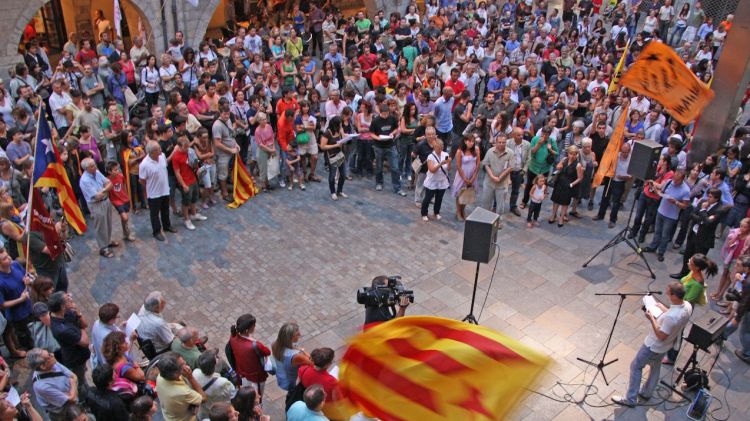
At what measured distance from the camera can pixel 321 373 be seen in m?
5.92

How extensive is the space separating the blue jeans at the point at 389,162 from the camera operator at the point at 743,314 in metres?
6.14

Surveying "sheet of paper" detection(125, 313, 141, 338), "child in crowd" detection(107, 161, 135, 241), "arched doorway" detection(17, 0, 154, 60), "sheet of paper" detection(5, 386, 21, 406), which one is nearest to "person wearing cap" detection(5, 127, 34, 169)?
"child in crowd" detection(107, 161, 135, 241)

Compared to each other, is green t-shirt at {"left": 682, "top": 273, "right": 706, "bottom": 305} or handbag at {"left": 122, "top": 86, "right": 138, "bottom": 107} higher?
handbag at {"left": 122, "top": 86, "right": 138, "bottom": 107}

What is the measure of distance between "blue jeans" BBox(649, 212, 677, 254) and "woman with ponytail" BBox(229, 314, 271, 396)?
7.29 metres

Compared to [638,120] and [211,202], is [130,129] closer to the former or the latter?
[211,202]

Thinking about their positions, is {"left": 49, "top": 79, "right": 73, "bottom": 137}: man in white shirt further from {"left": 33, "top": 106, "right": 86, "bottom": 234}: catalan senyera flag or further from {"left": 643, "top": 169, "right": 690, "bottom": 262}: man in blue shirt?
{"left": 643, "top": 169, "right": 690, "bottom": 262}: man in blue shirt

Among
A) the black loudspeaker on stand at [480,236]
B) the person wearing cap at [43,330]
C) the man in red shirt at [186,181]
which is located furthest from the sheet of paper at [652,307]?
the man in red shirt at [186,181]

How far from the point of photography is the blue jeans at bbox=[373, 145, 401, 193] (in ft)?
40.5

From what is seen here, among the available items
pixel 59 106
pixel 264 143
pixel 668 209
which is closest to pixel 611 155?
pixel 668 209

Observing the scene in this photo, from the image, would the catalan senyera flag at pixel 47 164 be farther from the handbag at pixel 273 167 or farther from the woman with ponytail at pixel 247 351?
the handbag at pixel 273 167

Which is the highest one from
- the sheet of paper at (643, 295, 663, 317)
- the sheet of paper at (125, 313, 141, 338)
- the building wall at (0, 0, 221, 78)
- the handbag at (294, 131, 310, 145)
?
the building wall at (0, 0, 221, 78)

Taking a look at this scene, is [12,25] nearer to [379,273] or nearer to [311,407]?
[379,273]

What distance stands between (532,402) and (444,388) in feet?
11.3

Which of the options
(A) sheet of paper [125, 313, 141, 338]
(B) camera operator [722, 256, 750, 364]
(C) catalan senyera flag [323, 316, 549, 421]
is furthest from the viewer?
(B) camera operator [722, 256, 750, 364]
